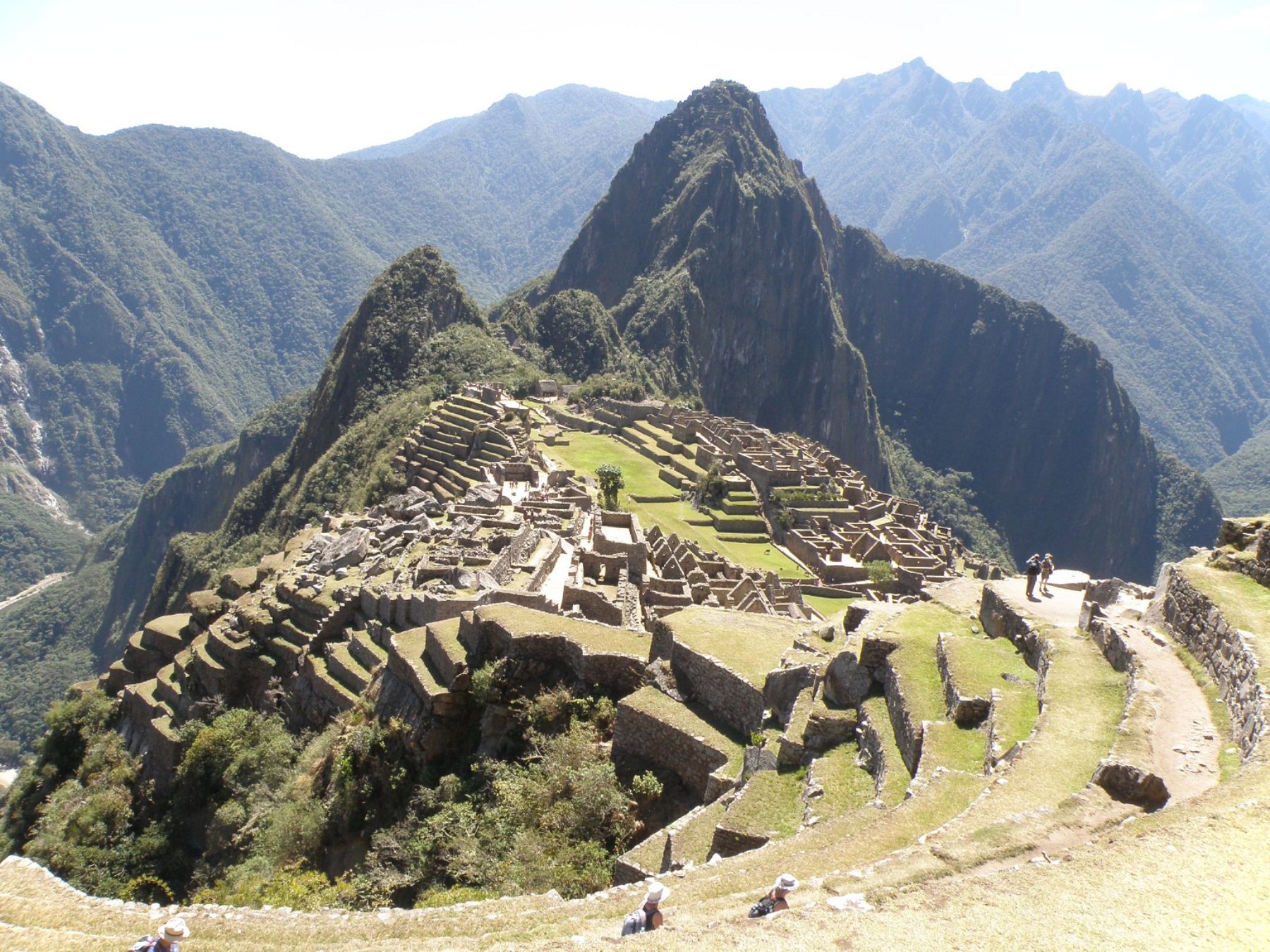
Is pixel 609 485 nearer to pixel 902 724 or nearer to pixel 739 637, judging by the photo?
pixel 739 637

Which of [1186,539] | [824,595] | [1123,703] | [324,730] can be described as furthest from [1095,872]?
[1186,539]

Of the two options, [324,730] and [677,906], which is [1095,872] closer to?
[677,906]

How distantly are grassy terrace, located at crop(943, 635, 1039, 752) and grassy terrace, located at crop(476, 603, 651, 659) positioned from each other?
525cm

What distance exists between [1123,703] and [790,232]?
614 feet

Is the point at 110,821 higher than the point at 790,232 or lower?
lower

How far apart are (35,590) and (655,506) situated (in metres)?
116

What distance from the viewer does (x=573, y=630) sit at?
53.2ft

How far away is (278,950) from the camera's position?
7.79 m

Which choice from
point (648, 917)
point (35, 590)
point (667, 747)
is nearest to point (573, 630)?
point (667, 747)

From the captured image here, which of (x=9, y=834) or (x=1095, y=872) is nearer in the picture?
(x=1095, y=872)

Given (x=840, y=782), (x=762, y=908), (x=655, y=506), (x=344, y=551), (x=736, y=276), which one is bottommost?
(x=655, y=506)

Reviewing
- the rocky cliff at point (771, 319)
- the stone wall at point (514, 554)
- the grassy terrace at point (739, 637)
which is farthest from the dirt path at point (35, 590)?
the grassy terrace at point (739, 637)

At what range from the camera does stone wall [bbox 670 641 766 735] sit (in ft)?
43.2

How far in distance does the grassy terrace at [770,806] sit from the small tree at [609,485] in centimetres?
3340
